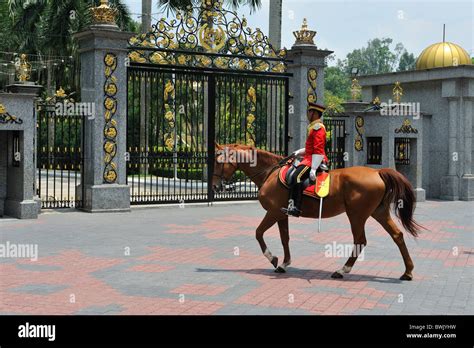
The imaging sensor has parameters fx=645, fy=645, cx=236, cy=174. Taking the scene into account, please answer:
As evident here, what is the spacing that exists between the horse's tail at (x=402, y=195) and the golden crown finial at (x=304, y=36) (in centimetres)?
1146

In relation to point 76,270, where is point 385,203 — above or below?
above

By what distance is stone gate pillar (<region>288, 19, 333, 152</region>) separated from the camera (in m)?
19.6

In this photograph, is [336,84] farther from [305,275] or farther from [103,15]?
[305,275]

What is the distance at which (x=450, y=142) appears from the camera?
21.5 m

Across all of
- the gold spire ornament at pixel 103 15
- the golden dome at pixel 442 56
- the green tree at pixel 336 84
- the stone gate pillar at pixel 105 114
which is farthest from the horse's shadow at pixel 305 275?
the green tree at pixel 336 84

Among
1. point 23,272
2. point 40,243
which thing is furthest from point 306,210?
point 40,243

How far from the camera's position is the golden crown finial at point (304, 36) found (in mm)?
19688

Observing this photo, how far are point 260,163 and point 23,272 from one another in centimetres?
371

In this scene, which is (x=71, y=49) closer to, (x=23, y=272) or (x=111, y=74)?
(x=111, y=74)

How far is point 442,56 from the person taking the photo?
76.6 feet

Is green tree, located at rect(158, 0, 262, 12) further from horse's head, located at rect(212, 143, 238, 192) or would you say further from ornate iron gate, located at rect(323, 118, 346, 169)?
horse's head, located at rect(212, 143, 238, 192)

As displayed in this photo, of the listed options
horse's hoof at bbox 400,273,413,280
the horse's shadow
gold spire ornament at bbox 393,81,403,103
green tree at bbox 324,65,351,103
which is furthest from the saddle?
green tree at bbox 324,65,351,103

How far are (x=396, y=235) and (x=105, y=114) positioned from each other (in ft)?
31.4

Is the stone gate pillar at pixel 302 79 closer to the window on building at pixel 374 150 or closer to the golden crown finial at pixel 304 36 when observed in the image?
the golden crown finial at pixel 304 36
